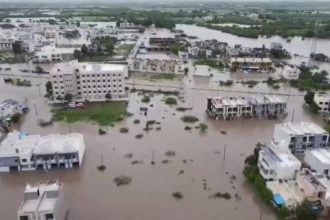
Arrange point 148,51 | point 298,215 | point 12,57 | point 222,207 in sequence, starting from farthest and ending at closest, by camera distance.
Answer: point 148,51, point 12,57, point 222,207, point 298,215

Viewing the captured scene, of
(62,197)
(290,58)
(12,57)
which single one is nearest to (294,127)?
(62,197)

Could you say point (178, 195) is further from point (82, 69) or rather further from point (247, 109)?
point (82, 69)

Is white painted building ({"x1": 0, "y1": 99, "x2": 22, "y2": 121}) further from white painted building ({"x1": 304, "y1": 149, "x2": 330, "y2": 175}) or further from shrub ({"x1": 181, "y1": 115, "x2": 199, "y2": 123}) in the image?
white painted building ({"x1": 304, "y1": 149, "x2": 330, "y2": 175})

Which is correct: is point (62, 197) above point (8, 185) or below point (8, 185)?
above

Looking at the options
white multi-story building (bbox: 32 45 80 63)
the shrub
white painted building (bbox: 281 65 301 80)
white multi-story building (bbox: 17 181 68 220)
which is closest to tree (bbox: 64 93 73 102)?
the shrub

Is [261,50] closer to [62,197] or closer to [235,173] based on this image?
[235,173]

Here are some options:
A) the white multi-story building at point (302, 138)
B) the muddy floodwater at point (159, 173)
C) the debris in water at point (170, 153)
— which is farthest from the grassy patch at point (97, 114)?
the white multi-story building at point (302, 138)

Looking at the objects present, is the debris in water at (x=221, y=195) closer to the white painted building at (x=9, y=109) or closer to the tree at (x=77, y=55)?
the white painted building at (x=9, y=109)
